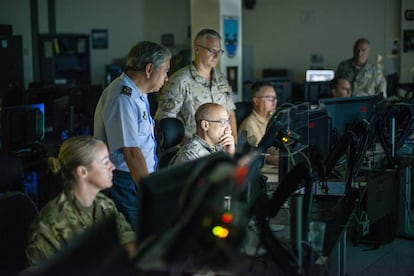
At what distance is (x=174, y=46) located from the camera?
41.5ft

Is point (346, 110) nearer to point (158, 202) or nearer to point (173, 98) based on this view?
point (173, 98)

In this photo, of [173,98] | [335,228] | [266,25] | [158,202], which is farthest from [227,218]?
[266,25]

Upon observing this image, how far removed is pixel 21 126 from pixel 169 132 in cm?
226

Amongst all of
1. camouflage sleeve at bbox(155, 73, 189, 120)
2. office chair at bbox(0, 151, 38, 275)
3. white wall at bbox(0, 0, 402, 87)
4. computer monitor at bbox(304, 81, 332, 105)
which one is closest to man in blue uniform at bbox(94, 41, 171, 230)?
office chair at bbox(0, 151, 38, 275)

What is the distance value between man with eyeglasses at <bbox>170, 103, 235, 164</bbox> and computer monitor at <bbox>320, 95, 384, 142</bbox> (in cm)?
102

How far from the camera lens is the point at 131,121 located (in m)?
3.22

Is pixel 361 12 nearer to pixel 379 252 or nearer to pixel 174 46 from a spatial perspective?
pixel 174 46

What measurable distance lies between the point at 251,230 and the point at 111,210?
21.4 inches

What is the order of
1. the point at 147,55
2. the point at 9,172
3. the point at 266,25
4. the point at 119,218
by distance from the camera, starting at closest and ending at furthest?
the point at 119,218 < the point at 147,55 < the point at 9,172 < the point at 266,25

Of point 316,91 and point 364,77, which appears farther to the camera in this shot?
point 364,77

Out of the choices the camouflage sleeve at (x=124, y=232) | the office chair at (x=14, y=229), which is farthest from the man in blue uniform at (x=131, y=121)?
the office chair at (x=14, y=229)

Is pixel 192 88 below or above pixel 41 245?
above

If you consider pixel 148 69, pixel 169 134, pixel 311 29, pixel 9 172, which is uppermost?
pixel 311 29

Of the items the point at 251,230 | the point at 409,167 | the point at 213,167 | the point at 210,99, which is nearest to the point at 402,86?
the point at 409,167
